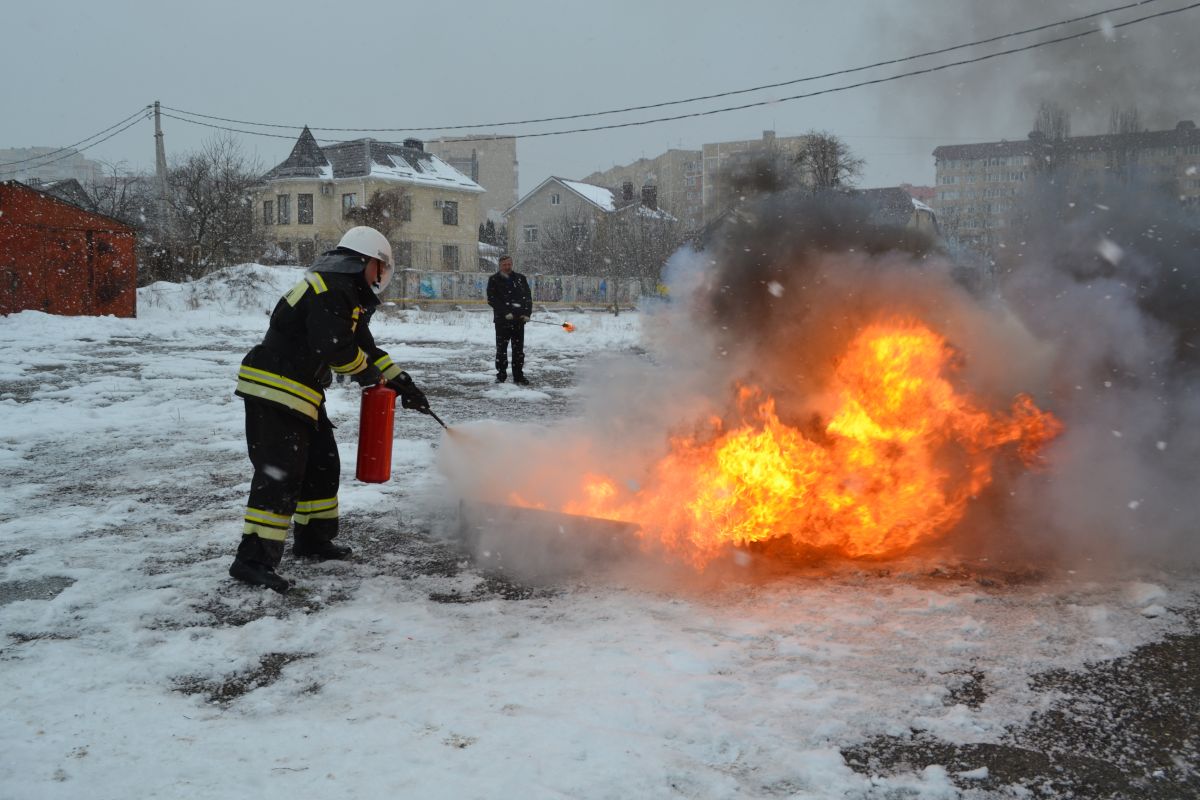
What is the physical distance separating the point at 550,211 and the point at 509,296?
1874 inches

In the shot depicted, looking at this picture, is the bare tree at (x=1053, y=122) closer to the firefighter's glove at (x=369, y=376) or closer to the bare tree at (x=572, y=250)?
the firefighter's glove at (x=369, y=376)

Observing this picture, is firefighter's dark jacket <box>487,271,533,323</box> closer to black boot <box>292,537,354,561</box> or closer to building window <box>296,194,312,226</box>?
black boot <box>292,537,354,561</box>

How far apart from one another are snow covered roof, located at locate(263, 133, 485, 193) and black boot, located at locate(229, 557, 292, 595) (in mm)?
41889

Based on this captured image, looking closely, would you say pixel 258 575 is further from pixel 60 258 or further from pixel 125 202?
pixel 125 202

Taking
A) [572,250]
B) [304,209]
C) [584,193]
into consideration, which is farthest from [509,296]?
[584,193]

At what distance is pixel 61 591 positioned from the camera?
4328 mm

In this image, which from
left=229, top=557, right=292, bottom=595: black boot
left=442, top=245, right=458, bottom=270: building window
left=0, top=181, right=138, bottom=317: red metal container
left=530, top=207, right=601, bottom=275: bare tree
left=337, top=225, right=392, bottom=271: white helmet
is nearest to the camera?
left=229, top=557, right=292, bottom=595: black boot

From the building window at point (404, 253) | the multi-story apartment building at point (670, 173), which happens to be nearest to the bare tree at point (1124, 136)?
the building window at point (404, 253)

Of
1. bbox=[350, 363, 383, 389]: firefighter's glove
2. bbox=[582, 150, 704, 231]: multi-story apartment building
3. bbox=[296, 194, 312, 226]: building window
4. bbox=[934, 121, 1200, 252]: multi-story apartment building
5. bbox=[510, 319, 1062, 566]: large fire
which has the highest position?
bbox=[582, 150, 704, 231]: multi-story apartment building

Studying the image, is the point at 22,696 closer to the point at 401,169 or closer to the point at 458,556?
the point at 458,556

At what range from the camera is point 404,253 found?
43281 mm

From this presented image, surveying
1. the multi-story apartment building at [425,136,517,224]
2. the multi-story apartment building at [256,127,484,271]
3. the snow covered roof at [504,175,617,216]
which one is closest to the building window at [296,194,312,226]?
the multi-story apartment building at [256,127,484,271]

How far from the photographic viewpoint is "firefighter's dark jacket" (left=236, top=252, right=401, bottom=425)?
4441mm

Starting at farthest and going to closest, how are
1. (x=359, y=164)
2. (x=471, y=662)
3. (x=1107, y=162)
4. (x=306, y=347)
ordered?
(x=359, y=164), (x=1107, y=162), (x=306, y=347), (x=471, y=662)
